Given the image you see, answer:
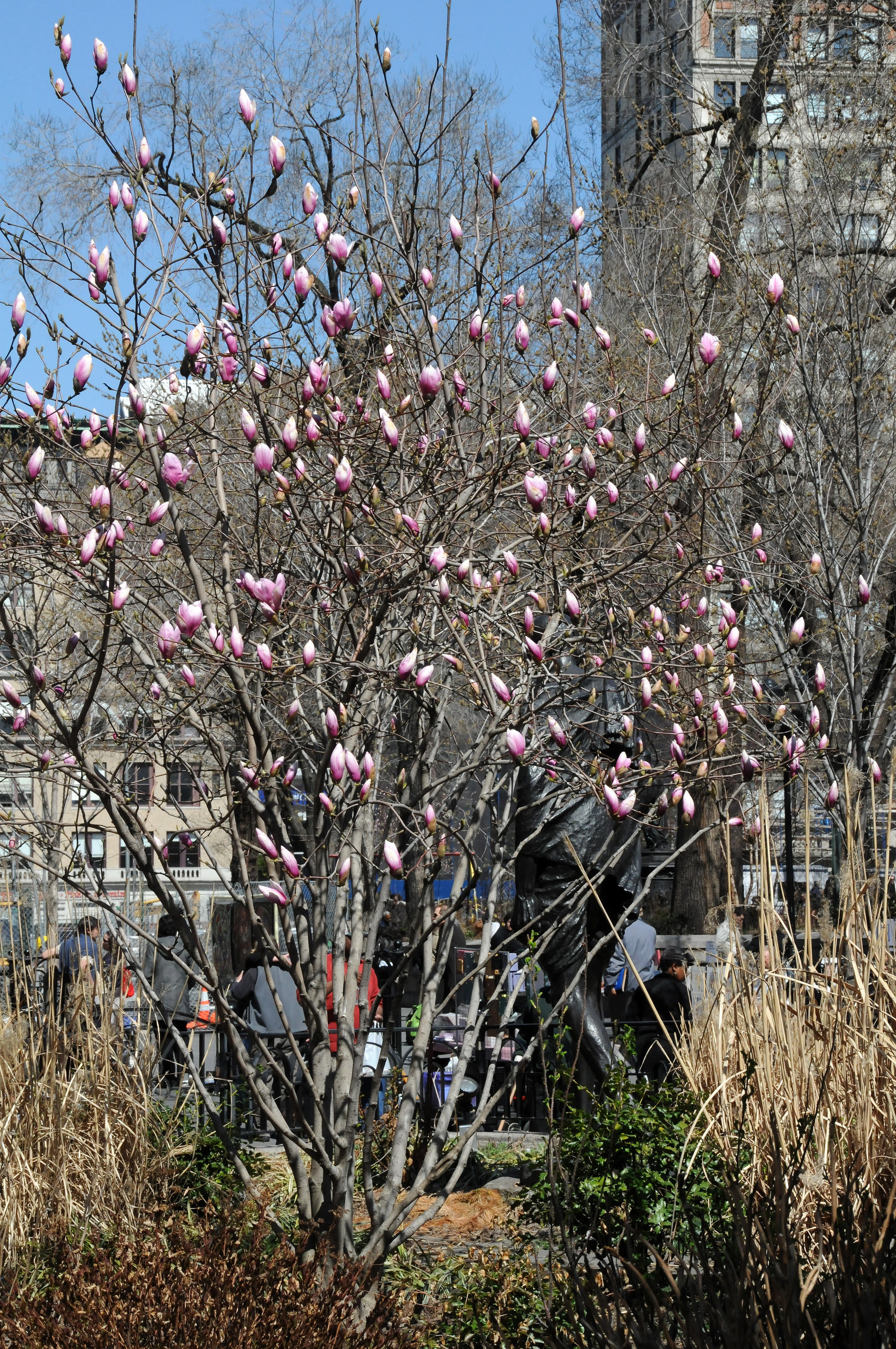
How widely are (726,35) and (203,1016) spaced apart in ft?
36.9

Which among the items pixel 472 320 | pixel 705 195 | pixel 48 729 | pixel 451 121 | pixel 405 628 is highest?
pixel 705 195

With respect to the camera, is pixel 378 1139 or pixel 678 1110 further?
pixel 378 1139

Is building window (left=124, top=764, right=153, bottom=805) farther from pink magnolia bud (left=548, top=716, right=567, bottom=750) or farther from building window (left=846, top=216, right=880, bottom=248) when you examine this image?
building window (left=846, top=216, right=880, bottom=248)

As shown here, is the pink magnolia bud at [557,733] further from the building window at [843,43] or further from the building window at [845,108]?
the building window at [843,43]

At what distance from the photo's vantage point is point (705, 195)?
13500mm

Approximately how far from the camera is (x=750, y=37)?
14.8 m

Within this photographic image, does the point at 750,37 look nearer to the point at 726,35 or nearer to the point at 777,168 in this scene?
the point at 726,35

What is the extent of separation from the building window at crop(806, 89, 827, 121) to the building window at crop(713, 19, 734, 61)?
2.35 m

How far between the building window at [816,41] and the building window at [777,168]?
2.71 ft

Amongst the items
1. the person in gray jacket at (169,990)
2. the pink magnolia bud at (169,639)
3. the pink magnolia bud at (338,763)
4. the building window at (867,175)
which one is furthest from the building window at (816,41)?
the pink magnolia bud at (338,763)

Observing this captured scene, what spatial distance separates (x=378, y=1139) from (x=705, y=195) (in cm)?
1016

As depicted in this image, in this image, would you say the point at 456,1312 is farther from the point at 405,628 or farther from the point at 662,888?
the point at 662,888

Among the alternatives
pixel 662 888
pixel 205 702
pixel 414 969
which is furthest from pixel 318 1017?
pixel 662 888

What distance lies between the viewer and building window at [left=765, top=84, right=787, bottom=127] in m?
12.5
